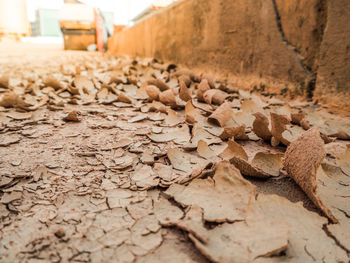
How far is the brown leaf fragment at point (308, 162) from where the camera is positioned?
53 cm

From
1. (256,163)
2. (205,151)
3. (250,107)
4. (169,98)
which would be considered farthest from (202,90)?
(256,163)

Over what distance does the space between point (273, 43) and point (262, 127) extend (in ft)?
2.13

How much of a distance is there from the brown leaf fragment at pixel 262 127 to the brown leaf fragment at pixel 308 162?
0.24m

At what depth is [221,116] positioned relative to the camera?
3.39 ft

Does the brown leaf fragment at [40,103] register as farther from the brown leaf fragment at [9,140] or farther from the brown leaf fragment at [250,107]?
the brown leaf fragment at [250,107]

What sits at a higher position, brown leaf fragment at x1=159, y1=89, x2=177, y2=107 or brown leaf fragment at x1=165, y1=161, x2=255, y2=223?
brown leaf fragment at x1=159, y1=89, x2=177, y2=107

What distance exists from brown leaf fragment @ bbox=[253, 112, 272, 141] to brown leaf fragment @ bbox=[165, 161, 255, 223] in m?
0.35

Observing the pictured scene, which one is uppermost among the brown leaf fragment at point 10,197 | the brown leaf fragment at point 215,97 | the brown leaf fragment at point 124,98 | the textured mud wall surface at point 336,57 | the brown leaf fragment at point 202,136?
the textured mud wall surface at point 336,57

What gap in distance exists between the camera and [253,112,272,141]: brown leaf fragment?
2.89 feet

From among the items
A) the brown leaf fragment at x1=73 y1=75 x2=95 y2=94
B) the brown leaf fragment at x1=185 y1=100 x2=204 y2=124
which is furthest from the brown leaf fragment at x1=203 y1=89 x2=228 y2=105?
the brown leaf fragment at x1=73 y1=75 x2=95 y2=94

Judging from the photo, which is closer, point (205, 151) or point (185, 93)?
point (205, 151)

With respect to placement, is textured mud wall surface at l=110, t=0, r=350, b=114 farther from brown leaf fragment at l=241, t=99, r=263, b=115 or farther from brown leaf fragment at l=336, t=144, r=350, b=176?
brown leaf fragment at l=336, t=144, r=350, b=176

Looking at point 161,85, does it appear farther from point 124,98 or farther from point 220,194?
point 220,194

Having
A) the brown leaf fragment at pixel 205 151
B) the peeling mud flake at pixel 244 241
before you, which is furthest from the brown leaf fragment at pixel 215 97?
the peeling mud flake at pixel 244 241
